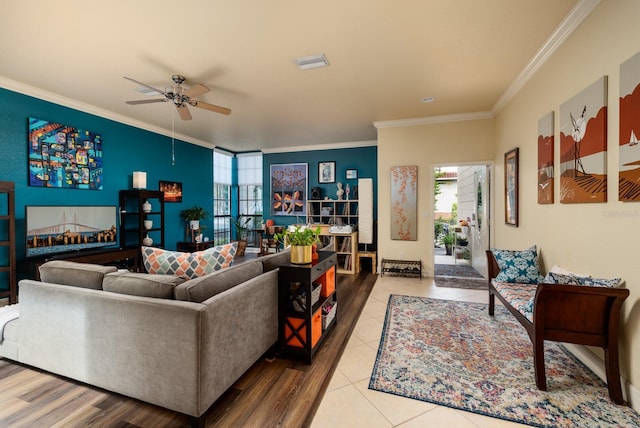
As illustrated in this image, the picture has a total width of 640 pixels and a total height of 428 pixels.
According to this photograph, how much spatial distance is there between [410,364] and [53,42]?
4210 millimetres

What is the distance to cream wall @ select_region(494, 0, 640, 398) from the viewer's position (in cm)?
173

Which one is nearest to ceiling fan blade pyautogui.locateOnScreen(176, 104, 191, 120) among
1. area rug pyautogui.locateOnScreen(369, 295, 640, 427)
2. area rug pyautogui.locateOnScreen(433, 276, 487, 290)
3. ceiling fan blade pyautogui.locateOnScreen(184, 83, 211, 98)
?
ceiling fan blade pyautogui.locateOnScreen(184, 83, 211, 98)

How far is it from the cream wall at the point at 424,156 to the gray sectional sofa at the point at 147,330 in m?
3.36

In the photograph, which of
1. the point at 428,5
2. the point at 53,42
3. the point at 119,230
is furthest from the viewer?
the point at 119,230

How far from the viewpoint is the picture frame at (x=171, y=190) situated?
18.2 ft

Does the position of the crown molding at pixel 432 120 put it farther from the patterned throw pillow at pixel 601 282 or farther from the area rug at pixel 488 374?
the patterned throw pillow at pixel 601 282

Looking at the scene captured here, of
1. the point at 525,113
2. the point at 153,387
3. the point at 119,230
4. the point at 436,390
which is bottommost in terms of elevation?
the point at 436,390

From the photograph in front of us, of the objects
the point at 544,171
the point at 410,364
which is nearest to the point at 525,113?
the point at 544,171

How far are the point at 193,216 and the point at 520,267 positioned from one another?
19.1 ft

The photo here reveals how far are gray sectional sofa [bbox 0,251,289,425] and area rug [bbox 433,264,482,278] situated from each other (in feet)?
13.3

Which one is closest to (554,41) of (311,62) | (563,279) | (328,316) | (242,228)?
(563,279)

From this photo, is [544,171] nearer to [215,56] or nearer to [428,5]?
[428,5]

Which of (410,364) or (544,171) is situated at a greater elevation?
(544,171)

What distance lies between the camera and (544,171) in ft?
9.12
